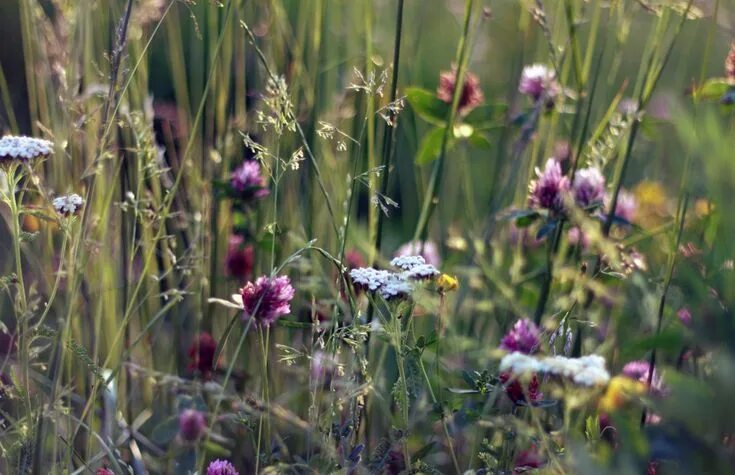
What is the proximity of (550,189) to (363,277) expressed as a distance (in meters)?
0.30

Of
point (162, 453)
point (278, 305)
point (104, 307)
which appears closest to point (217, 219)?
point (104, 307)

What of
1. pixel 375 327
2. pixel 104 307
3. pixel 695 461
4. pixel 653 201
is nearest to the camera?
pixel 695 461

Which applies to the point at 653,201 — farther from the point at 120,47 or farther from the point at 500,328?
the point at 120,47

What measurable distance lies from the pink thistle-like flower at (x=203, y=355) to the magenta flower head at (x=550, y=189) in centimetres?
47

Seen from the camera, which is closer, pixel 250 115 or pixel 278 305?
pixel 278 305

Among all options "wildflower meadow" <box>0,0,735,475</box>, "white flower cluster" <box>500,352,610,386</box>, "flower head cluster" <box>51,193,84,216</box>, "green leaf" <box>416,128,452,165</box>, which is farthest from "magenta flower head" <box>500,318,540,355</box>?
"flower head cluster" <box>51,193,84,216</box>

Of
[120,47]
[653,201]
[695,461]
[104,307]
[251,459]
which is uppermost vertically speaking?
[120,47]

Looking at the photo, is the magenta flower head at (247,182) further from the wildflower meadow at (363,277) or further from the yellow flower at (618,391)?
the yellow flower at (618,391)

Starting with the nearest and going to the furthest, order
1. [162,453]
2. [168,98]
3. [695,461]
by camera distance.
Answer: [695,461], [162,453], [168,98]

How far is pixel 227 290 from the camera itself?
4.97 ft

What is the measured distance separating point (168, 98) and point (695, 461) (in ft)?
7.39

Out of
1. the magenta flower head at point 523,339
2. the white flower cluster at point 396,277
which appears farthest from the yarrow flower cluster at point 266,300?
the magenta flower head at point 523,339

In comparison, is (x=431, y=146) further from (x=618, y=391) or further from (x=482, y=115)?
(x=618, y=391)

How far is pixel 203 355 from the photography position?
52.6 inches
